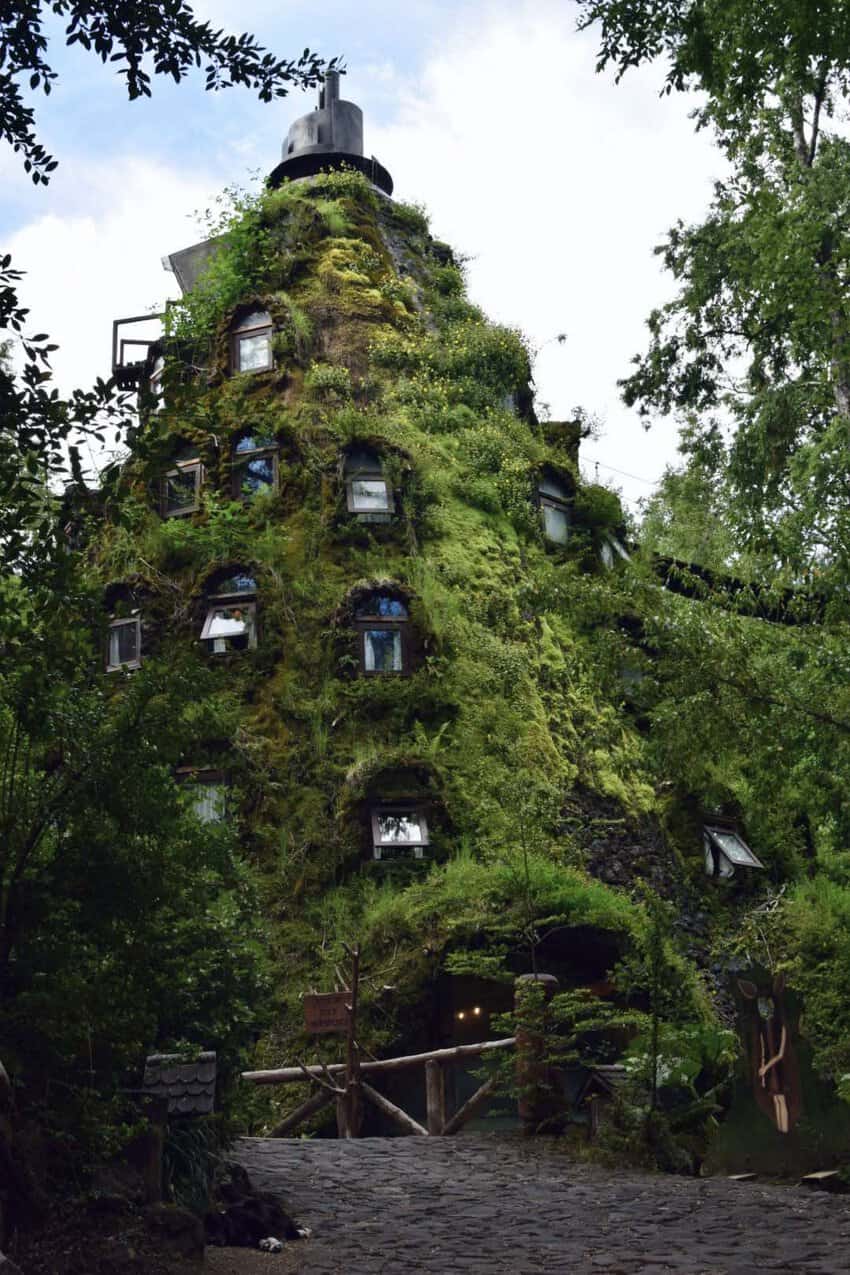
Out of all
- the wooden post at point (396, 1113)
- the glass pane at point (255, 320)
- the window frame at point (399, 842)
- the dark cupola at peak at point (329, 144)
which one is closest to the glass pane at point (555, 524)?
the glass pane at point (255, 320)

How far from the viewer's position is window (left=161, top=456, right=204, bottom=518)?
28734 mm

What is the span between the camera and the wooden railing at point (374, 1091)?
691 inches

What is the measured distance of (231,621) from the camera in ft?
87.1

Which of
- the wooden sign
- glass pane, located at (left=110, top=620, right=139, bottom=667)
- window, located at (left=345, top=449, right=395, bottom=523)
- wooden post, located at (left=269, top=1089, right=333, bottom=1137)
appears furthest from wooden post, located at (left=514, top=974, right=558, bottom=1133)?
glass pane, located at (left=110, top=620, right=139, bottom=667)

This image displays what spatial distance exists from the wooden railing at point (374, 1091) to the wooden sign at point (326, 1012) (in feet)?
3.25

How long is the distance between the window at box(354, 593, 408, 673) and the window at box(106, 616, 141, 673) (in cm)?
461

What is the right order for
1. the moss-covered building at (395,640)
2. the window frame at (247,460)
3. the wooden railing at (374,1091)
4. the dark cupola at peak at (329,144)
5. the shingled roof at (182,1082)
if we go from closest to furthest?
the shingled roof at (182,1082) → the wooden railing at (374,1091) → the moss-covered building at (395,640) → the window frame at (247,460) → the dark cupola at peak at (329,144)

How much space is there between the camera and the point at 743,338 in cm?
2502

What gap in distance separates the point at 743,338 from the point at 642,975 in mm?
13951

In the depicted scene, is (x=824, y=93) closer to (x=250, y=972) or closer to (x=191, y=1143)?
(x=250, y=972)

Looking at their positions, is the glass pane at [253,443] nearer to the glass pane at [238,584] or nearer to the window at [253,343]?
the window at [253,343]

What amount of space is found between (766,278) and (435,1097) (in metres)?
10.9

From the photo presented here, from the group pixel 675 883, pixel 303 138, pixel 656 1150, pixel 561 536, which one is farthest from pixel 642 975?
pixel 303 138

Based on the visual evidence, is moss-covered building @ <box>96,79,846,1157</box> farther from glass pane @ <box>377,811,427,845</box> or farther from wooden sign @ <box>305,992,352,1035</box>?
wooden sign @ <box>305,992,352,1035</box>
